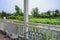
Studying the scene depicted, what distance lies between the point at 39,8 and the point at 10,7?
1.94 metres

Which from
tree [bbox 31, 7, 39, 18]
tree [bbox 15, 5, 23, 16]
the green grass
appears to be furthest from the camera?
tree [bbox 15, 5, 23, 16]

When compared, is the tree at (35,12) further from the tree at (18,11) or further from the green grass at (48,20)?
the tree at (18,11)

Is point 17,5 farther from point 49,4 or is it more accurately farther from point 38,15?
point 49,4

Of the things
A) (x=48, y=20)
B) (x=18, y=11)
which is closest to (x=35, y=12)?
(x=48, y=20)

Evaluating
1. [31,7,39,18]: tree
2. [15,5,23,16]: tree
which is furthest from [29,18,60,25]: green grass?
[15,5,23,16]: tree

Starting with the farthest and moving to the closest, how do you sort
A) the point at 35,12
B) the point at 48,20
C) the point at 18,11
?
the point at 18,11
the point at 35,12
the point at 48,20

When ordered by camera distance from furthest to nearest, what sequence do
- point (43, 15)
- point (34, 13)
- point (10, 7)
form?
point (10, 7), point (34, 13), point (43, 15)

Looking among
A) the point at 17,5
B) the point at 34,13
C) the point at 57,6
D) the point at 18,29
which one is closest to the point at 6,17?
the point at 17,5

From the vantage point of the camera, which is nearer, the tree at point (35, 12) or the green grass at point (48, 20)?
the green grass at point (48, 20)

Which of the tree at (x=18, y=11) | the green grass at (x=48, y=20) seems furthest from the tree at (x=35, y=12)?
the tree at (x=18, y=11)

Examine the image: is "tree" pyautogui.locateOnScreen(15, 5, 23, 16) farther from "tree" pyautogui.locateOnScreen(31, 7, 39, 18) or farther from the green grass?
the green grass

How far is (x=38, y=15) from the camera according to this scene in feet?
15.6

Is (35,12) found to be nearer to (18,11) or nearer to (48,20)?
(48,20)

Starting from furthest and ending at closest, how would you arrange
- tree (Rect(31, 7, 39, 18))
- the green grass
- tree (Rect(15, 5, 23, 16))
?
tree (Rect(15, 5, 23, 16)) → tree (Rect(31, 7, 39, 18)) → the green grass
